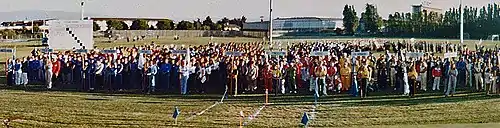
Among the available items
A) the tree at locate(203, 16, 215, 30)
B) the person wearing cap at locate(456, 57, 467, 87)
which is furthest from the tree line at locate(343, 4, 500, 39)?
the person wearing cap at locate(456, 57, 467, 87)

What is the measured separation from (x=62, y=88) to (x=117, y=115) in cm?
944

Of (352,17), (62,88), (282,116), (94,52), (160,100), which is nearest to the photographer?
(282,116)

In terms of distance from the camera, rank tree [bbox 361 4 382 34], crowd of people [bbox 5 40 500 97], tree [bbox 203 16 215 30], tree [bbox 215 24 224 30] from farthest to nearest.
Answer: tree [bbox 361 4 382 34] < tree [bbox 215 24 224 30] < tree [bbox 203 16 215 30] < crowd of people [bbox 5 40 500 97]

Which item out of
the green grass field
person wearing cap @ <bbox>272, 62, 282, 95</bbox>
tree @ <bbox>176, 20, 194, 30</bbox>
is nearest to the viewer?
the green grass field

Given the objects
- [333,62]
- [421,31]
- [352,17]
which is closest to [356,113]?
[333,62]

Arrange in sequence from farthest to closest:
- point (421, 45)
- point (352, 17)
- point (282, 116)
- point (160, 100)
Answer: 1. point (352, 17)
2. point (421, 45)
3. point (160, 100)
4. point (282, 116)

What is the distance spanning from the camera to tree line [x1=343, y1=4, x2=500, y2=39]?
106 metres

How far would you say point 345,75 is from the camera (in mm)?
25641

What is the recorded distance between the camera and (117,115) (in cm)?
2014

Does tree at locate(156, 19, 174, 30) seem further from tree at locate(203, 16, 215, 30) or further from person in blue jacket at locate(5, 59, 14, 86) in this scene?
person in blue jacket at locate(5, 59, 14, 86)

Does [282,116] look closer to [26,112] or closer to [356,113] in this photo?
[356,113]

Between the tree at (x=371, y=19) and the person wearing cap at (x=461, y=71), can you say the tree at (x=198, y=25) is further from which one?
the person wearing cap at (x=461, y=71)

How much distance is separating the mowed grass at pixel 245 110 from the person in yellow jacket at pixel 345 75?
29.9 inches

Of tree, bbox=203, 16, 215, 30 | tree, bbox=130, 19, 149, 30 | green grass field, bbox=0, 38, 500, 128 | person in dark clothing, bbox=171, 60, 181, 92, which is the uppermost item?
tree, bbox=203, 16, 215, 30
